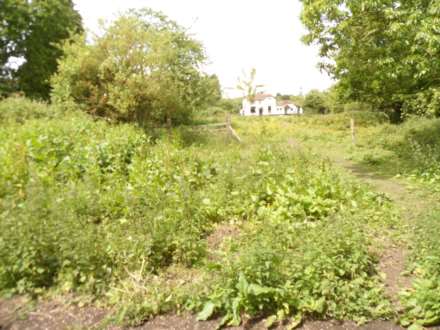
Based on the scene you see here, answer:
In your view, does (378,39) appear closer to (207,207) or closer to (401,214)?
(401,214)

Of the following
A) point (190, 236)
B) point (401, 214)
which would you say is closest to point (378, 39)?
point (401, 214)

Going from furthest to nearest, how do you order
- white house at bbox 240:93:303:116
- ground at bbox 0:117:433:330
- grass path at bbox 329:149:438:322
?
white house at bbox 240:93:303:116
grass path at bbox 329:149:438:322
ground at bbox 0:117:433:330

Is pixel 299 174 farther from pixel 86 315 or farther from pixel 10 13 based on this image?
pixel 10 13

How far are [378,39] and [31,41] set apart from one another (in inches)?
915

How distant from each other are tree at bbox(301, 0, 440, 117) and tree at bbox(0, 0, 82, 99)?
1913cm

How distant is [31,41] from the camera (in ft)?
71.4

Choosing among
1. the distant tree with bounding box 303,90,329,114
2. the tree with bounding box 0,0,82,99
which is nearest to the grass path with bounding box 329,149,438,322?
the tree with bounding box 0,0,82,99

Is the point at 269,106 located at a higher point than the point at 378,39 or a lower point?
higher

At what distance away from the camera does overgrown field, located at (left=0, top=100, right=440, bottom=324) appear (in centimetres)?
286

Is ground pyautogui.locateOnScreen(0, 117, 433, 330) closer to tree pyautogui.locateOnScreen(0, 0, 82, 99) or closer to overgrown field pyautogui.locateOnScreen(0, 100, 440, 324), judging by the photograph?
overgrown field pyautogui.locateOnScreen(0, 100, 440, 324)

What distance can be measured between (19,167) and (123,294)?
3318 millimetres

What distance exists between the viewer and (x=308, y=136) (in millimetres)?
16531

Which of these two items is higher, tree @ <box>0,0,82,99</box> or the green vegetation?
tree @ <box>0,0,82,99</box>

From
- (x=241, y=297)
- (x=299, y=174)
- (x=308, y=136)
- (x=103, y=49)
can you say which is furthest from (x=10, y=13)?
(x=241, y=297)
